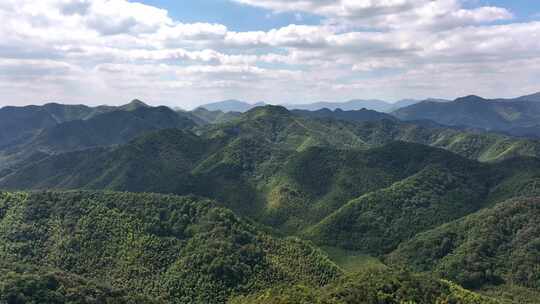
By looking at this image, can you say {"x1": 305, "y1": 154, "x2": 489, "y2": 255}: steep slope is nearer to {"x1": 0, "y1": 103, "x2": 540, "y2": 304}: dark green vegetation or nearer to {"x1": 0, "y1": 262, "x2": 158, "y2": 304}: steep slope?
{"x1": 0, "y1": 103, "x2": 540, "y2": 304}: dark green vegetation

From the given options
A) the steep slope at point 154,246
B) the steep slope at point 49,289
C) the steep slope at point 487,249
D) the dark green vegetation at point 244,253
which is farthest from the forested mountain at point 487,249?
the steep slope at point 49,289

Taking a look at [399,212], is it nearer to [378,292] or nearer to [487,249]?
[487,249]

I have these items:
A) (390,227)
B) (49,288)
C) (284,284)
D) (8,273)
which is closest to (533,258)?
(390,227)

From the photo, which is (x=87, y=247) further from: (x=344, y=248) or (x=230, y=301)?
(x=344, y=248)

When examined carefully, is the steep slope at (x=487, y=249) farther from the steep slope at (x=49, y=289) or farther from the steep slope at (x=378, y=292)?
the steep slope at (x=49, y=289)

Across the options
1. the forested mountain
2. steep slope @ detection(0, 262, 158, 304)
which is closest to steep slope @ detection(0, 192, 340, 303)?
steep slope @ detection(0, 262, 158, 304)
